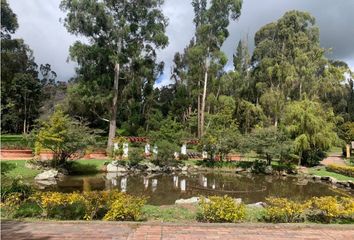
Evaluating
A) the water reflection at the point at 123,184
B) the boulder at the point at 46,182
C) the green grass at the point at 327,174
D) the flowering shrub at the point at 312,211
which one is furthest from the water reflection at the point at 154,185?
the green grass at the point at 327,174

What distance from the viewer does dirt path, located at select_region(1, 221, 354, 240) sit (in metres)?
6.16

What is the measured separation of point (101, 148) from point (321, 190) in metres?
15.9

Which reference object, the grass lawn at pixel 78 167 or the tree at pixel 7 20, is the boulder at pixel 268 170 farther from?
the tree at pixel 7 20

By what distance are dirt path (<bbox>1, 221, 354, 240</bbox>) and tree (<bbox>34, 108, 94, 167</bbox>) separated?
13.3 m

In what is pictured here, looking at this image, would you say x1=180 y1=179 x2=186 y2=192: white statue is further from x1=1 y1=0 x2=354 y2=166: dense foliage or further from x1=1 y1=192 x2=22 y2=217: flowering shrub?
x1=1 y1=192 x2=22 y2=217: flowering shrub

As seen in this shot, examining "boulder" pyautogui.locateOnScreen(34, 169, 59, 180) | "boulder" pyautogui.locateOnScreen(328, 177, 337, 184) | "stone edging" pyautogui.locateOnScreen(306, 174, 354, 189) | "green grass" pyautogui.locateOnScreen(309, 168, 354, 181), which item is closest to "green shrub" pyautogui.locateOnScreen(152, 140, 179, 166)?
"boulder" pyautogui.locateOnScreen(34, 169, 59, 180)

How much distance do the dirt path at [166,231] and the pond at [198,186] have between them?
668 centimetres

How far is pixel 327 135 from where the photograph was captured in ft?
88.3

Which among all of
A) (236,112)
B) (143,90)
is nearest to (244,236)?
(143,90)

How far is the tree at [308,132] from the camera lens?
26.3 m

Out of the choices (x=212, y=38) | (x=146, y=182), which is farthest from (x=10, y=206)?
(x=212, y=38)

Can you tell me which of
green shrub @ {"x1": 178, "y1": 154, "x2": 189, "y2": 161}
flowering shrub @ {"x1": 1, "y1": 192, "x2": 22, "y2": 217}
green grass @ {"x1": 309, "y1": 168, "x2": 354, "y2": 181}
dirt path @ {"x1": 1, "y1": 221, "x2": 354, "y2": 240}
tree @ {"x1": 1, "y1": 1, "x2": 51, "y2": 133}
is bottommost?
green grass @ {"x1": 309, "y1": 168, "x2": 354, "y2": 181}

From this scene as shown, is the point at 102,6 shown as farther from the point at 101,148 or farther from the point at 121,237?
the point at 121,237

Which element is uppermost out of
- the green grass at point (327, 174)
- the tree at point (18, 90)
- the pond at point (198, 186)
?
the tree at point (18, 90)
